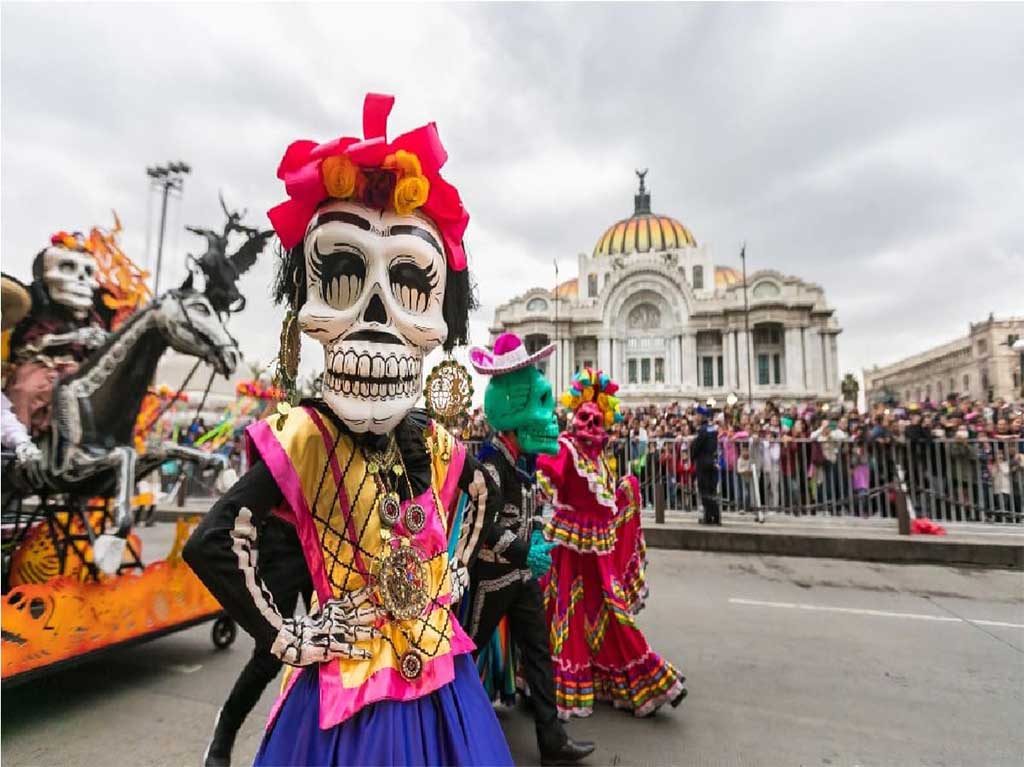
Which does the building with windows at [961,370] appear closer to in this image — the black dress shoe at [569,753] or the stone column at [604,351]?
the stone column at [604,351]

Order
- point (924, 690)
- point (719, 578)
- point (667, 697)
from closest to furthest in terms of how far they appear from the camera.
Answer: point (667, 697)
point (924, 690)
point (719, 578)

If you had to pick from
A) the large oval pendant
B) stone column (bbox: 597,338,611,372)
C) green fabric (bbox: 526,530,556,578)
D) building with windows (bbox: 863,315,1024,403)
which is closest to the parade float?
green fabric (bbox: 526,530,556,578)

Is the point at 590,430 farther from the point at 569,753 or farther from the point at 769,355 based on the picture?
the point at 769,355

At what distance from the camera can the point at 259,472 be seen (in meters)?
1.43

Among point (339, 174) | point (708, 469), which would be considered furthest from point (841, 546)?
point (339, 174)

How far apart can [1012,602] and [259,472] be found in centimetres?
698

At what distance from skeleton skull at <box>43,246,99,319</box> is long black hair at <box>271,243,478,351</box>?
297 cm

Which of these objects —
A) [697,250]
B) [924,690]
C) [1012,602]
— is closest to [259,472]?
[924,690]

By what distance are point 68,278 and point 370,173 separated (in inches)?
139

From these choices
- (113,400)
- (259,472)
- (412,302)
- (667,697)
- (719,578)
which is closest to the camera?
(259,472)

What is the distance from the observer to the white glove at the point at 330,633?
1341 mm

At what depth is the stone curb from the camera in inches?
270

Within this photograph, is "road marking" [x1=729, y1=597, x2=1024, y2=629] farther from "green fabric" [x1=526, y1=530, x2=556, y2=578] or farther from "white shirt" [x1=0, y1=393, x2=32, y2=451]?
"white shirt" [x1=0, y1=393, x2=32, y2=451]

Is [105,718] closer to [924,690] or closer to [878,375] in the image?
[924,690]
